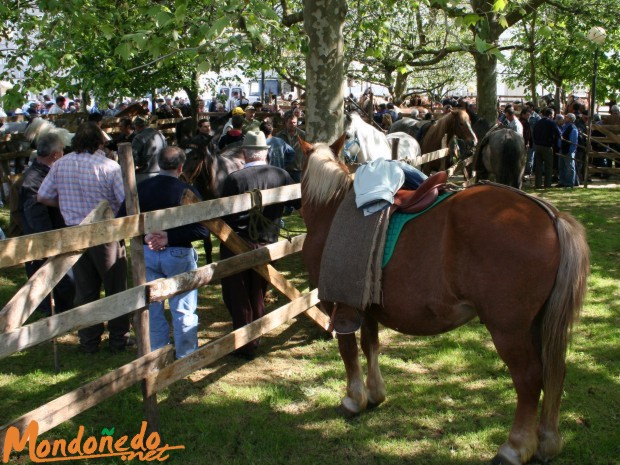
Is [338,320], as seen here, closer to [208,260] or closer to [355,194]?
[355,194]

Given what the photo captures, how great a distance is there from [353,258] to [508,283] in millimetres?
931

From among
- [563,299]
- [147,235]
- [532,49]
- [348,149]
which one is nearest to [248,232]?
[147,235]

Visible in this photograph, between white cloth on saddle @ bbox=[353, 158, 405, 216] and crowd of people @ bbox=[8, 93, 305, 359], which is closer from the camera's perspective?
→ white cloth on saddle @ bbox=[353, 158, 405, 216]

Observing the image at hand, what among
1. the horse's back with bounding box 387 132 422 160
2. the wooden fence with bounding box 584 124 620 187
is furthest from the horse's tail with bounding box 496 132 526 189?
the wooden fence with bounding box 584 124 620 187

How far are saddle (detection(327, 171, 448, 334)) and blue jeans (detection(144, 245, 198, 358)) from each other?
1.33 meters

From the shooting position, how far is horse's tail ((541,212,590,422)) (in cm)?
316

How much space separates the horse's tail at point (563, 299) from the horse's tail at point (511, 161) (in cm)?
829

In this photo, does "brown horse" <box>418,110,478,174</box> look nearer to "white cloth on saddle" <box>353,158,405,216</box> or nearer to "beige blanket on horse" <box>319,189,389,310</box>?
"white cloth on saddle" <box>353,158,405,216</box>

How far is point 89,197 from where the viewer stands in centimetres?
521

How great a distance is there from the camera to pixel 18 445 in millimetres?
2912

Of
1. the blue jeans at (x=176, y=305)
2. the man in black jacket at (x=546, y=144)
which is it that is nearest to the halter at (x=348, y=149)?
the blue jeans at (x=176, y=305)

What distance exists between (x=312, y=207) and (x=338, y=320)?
83cm

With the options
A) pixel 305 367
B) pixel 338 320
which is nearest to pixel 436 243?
pixel 338 320

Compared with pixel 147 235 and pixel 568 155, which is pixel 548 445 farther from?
pixel 568 155
